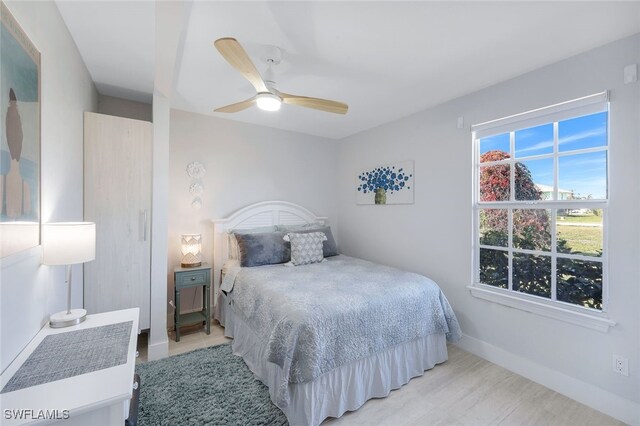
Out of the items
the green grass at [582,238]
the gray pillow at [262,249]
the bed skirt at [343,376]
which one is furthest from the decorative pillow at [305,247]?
the green grass at [582,238]

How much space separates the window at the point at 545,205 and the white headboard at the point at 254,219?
Result: 2.31 metres

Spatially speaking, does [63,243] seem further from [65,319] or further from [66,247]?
[65,319]

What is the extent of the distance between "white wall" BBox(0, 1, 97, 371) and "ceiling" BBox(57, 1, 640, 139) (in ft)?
0.74

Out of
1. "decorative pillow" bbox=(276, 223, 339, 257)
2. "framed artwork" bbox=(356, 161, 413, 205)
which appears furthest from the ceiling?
"decorative pillow" bbox=(276, 223, 339, 257)

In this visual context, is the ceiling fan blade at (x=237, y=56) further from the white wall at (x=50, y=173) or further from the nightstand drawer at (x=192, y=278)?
the nightstand drawer at (x=192, y=278)

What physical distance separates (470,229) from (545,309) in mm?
862

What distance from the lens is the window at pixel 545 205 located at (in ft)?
6.56

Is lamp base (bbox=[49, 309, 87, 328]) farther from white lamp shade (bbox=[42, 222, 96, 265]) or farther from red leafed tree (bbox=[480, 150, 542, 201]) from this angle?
red leafed tree (bbox=[480, 150, 542, 201])

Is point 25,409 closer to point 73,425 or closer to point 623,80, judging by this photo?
point 73,425

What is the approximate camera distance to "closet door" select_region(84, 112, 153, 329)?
92.1 inches

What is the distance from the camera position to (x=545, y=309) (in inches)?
86.1

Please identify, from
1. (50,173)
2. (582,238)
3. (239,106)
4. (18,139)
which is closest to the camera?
(18,139)

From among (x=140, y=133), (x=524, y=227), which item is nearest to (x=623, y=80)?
(x=524, y=227)

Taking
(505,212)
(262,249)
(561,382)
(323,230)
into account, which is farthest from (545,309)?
(262,249)
